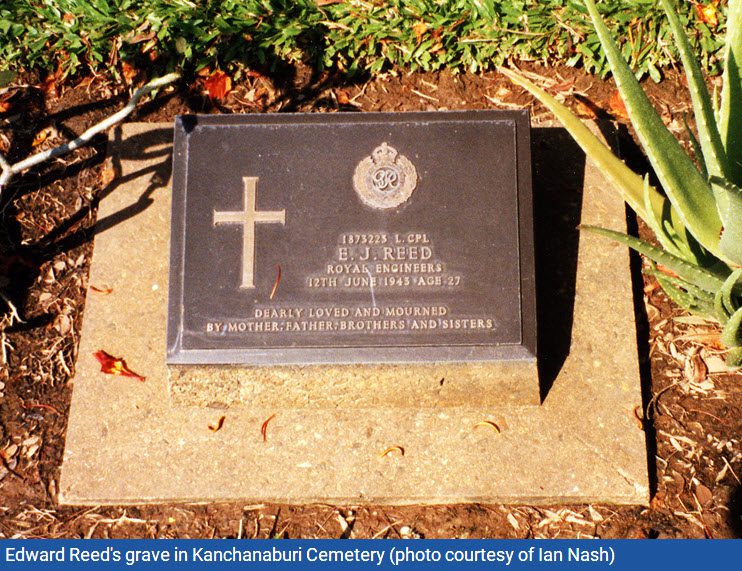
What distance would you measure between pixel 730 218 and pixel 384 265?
1151 mm

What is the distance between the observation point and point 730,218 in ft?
7.07

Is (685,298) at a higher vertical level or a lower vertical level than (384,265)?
lower

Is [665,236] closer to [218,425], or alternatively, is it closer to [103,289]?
[218,425]

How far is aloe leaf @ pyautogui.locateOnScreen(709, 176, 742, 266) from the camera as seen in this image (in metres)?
2.01

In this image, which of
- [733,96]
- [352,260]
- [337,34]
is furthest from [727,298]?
[337,34]

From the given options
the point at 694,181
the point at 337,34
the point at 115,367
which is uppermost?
the point at 337,34

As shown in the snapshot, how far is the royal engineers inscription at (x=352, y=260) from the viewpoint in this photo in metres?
2.62

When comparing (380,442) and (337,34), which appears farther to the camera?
(337,34)

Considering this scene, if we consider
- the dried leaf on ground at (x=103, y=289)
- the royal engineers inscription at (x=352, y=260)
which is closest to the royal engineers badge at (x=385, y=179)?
the royal engineers inscription at (x=352, y=260)

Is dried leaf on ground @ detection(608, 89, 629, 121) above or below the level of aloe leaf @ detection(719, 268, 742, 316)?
above

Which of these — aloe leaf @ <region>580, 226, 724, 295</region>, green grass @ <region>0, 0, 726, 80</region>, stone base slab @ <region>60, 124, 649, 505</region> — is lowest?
stone base slab @ <region>60, 124, 649, 505</region>

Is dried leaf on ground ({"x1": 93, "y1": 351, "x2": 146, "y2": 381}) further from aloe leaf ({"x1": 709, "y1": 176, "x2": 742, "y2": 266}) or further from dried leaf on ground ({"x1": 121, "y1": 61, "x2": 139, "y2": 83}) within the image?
aloe leaf ({"x1": 709, "y1": 176, "x2": 742, "y2": 266})

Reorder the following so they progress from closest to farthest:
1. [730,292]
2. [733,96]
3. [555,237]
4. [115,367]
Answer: [733,96], [730,292], [115,367], [555,237]

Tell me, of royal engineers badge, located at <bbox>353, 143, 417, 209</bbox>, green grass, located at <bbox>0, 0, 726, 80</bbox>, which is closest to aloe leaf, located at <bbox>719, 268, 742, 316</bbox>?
royal engineers badge, located at <bbox>353, 143, 417, 209</bbox>
